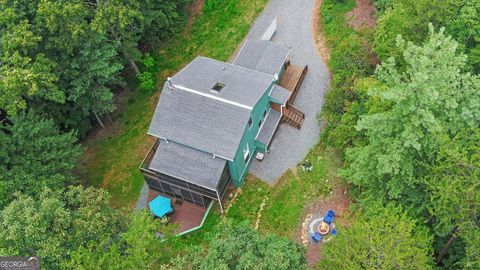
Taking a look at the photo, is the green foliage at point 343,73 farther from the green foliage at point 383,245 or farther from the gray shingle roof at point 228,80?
the green foliage at point 383,245

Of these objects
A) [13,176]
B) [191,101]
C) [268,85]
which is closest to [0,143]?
[13,176]

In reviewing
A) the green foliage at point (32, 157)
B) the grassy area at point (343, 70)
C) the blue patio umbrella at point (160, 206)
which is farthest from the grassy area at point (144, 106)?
the grassy area at point (343, 70)

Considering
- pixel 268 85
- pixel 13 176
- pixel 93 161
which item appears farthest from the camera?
pixel 93 161

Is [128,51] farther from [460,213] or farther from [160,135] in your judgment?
[460,213]

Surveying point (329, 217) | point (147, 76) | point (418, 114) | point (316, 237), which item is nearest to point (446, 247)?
point (329, 217)

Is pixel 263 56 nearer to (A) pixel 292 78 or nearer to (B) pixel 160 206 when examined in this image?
(A) pixel 292 78

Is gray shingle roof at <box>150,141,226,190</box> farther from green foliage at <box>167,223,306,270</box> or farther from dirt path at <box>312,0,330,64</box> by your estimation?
dirt path at <box>312,0,330,64</box>
